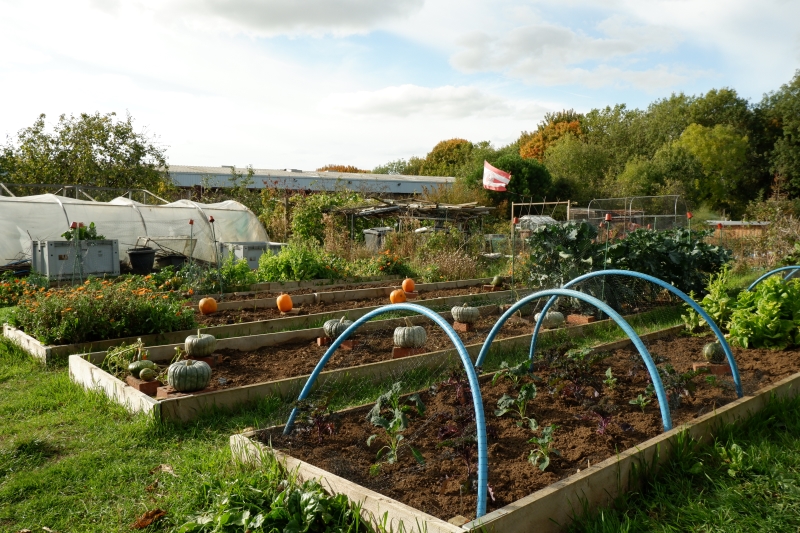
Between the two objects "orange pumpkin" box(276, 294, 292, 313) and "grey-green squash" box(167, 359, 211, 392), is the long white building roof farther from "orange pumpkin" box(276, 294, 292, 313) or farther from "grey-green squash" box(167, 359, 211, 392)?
"grey-green squash" box(167, 359, 211, 392)

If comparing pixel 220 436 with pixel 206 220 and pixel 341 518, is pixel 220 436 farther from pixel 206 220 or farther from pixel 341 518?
pixel 206 220

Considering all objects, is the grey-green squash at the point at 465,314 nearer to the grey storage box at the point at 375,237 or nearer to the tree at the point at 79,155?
the grey storage box at the point at 375,237

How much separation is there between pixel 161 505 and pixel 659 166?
3211 centimetres

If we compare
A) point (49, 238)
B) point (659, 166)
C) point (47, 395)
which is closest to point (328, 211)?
point (49, 238)

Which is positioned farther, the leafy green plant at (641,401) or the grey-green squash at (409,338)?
the grey-green squash at (409,338)

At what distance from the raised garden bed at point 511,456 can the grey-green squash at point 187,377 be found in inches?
48.7

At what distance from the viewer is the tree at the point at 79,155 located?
16.7 meters

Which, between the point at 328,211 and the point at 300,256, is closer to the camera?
the point at 300,256

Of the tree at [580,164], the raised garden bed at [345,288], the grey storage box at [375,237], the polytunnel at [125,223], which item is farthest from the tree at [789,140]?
the polytunnel at [125,223]

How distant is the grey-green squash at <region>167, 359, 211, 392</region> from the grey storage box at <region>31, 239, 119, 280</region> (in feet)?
21.6

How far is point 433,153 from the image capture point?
5159cm

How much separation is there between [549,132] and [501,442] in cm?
4199

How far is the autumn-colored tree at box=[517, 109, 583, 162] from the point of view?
1655 inches

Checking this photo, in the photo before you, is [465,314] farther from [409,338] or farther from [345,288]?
[345,288]
